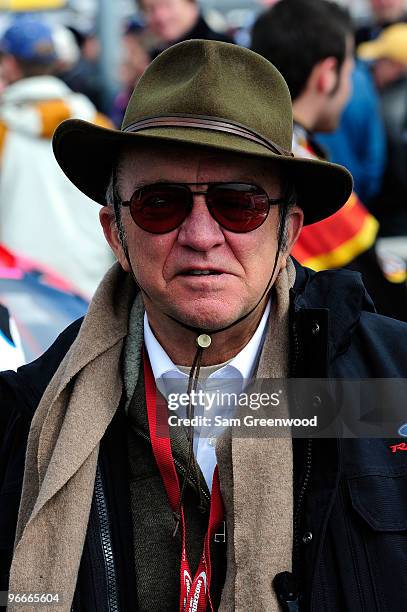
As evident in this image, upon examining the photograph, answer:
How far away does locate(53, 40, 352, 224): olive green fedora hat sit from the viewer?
2404mm

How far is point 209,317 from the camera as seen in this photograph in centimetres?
244

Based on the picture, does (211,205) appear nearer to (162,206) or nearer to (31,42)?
(162,206)

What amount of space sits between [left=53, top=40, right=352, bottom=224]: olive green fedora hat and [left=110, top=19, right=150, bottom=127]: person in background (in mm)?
5208

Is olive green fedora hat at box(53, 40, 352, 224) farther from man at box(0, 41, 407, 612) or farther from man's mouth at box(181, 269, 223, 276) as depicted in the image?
man's mouth at box(181, 269, 223, 276)

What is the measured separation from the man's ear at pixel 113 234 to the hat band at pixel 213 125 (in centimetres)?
30

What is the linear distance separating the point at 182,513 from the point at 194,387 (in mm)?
305

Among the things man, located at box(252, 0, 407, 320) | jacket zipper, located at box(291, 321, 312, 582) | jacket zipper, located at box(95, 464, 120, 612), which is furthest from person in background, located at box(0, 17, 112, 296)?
jacket zipper, located at box(291, 321, 312, 582)

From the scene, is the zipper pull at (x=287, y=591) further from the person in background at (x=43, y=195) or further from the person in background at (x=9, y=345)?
the person in background at (x=43, y=195)

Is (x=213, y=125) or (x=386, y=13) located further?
(x=386, y=13)

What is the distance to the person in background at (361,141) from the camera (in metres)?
6.20

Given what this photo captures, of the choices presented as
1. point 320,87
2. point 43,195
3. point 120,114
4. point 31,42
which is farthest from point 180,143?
point 120,114

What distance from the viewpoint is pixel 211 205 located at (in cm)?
241

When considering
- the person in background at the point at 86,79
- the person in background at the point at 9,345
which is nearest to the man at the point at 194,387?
the person in background at the point at 9,345

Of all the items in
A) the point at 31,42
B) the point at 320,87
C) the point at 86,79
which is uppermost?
the point at 86,79
